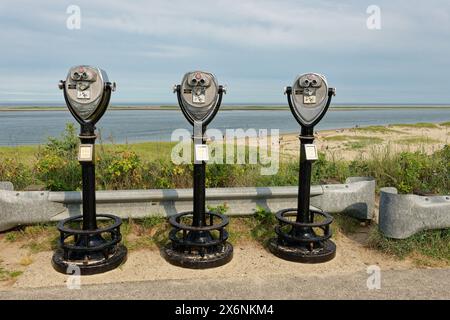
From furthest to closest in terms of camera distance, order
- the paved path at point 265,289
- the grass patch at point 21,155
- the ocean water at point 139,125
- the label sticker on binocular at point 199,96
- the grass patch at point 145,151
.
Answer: the ocean water at point 139,125, the grass patch at point 145,151, the grass patch at point 21,155, the label sticker on binocular at point 199,96, the paved path at point 265,289

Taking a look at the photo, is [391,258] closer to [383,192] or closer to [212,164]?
[383,192]

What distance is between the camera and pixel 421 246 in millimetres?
4488

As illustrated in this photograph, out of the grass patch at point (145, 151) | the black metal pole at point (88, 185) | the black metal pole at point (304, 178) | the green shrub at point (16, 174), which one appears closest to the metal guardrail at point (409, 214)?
the black metal pole at point (304, 178)

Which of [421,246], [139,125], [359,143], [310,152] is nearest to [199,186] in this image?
[310,152]

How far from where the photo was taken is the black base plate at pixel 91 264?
385 cm

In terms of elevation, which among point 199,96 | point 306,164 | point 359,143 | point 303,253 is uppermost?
point 199,96

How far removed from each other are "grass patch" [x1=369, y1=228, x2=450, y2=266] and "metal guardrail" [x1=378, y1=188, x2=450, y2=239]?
2.8 inches

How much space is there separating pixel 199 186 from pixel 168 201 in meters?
0.75

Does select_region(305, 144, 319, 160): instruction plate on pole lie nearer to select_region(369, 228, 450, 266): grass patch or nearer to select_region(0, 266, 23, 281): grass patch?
select_region(369, 228, 450, 266): grass patch

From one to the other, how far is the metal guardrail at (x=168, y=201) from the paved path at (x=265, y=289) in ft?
4.34

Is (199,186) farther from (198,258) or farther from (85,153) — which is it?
(85,153)

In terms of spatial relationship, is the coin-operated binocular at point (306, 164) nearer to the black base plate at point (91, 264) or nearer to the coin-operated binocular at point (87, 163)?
the black base plate at point (91, 264)

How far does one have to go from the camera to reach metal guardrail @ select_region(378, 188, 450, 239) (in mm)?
4453

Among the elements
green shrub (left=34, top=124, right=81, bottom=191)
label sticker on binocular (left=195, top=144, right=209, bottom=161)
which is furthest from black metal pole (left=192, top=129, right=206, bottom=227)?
green shrub (left=34, top=124, right=81, bottom=191)
